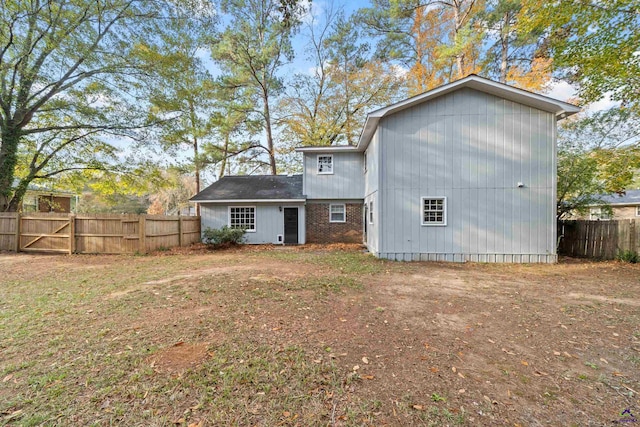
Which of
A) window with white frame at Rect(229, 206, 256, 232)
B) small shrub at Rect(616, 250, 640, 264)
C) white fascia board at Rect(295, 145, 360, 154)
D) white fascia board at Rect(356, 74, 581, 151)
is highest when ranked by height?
white fascia board at Rect(356, 74, 581, 151)

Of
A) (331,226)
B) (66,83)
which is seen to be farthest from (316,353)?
(66,83)

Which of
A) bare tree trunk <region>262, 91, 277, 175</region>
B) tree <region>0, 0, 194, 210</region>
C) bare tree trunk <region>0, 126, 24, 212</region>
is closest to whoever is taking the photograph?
tree <region>0, 0, 194, 210</region>

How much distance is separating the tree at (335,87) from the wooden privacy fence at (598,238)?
521 inches

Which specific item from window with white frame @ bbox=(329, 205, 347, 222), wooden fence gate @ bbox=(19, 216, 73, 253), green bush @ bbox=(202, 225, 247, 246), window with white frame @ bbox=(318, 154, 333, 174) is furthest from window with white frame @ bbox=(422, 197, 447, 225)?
wooden fence gate @ bbox=(19, 216, 73, 253)

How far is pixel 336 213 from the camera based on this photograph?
14.2 m

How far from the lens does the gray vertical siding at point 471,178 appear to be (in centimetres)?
909

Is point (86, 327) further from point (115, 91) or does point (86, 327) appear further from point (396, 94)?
point (396, 94)

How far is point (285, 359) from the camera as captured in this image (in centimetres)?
296

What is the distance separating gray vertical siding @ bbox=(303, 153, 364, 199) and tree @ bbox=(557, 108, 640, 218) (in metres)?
8.12

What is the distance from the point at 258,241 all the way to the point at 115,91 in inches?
385

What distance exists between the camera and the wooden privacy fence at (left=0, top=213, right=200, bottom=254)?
1078 cm

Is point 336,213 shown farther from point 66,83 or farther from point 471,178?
point 66,83

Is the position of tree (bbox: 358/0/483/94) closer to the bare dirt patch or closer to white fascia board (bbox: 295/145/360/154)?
white fascia board (bbox: 295/145/360/154)

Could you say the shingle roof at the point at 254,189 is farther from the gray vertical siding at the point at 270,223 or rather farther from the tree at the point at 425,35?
the tree at the point at 425,35
